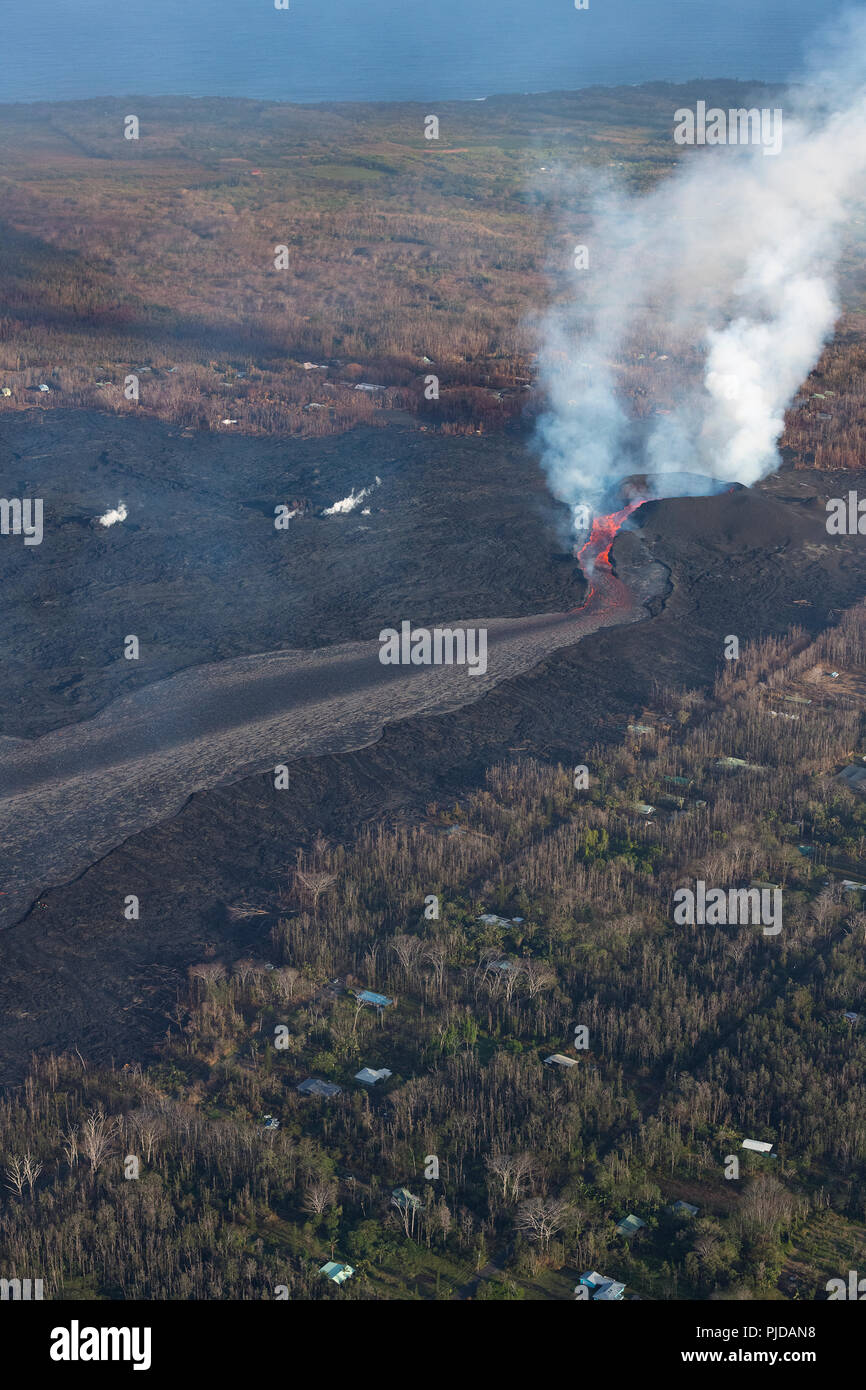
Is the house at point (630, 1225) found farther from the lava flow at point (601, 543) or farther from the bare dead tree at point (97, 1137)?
the lava flow at point (601, 543)

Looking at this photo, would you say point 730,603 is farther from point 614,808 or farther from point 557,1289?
point 557,1289

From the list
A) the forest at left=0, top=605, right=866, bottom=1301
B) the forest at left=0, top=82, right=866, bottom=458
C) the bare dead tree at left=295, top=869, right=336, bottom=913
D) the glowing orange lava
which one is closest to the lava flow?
the glowing orange lava

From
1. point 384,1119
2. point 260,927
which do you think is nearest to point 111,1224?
point 384,1119

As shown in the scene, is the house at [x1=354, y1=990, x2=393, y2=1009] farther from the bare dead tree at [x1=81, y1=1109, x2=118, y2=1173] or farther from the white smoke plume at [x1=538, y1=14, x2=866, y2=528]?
the white smoke plume at [x1=538, y1=14, x2=866, y2=528]

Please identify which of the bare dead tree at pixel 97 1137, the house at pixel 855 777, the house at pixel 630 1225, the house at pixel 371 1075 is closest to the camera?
the house at pixel 630 1225

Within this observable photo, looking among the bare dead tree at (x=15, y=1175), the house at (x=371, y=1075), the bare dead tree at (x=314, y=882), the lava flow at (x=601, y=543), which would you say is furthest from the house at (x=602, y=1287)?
the lava flow at (x=601, y=543)

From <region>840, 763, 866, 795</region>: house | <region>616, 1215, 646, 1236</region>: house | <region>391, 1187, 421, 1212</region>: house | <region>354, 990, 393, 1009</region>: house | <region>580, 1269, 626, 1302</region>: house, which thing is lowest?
<region>580, 1269, 626, 1302</region>: house

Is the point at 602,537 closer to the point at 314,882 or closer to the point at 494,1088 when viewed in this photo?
the point at 314,882
